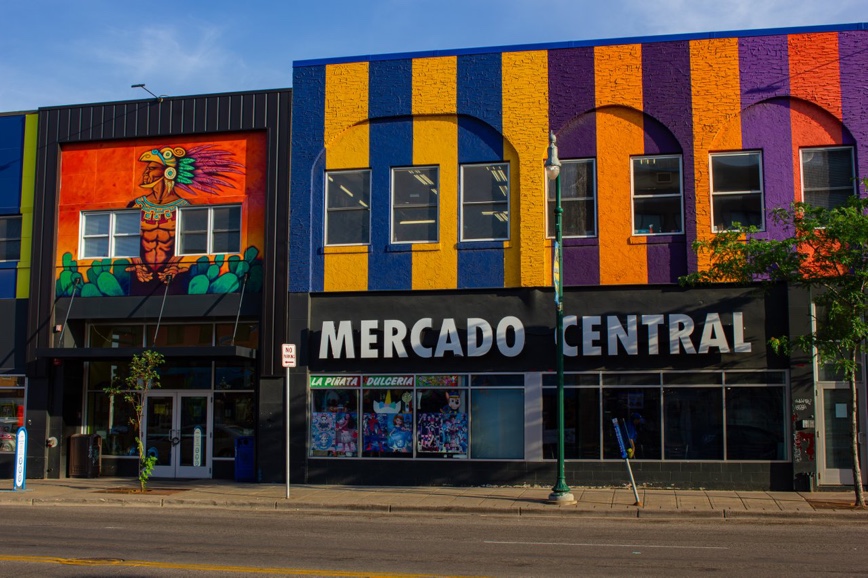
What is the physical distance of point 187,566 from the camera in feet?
33.9

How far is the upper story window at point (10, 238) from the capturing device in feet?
74.8

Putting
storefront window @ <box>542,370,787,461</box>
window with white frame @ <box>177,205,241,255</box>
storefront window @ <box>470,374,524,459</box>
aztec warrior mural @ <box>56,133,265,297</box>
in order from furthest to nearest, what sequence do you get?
window with white frame @ <box>177,205,241,255</box> < aztec warrior mural @ <box>56,133,265,297</box> < storefront window @ <box>470,374,524,459</box> < storefront window @ <box>542,370,787,461</box>

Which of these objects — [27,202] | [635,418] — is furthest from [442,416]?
[27,202]

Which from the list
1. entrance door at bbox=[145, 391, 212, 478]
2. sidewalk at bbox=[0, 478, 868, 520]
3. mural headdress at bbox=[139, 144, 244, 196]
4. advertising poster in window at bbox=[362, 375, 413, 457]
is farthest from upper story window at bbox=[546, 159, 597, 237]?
entrance door at bbox=[145, 391, 212, 478]

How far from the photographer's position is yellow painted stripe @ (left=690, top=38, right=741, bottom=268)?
64.5 feet

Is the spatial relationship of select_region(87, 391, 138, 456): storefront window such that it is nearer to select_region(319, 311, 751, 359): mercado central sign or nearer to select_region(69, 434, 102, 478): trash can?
select_region(69, 434, 102, 478): trash can

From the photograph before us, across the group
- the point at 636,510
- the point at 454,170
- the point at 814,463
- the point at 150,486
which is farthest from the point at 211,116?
the point at 814,463

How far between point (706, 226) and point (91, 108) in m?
15.6

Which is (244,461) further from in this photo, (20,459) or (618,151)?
(618,151)

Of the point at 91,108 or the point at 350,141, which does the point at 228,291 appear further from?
the point at 91,108

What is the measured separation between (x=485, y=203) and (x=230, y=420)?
8.36 meters

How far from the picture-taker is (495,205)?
20609 millimetres

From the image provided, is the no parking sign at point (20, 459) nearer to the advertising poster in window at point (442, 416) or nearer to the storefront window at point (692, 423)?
the advertising poster in window at point (442, 416)

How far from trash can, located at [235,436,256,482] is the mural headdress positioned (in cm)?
628
